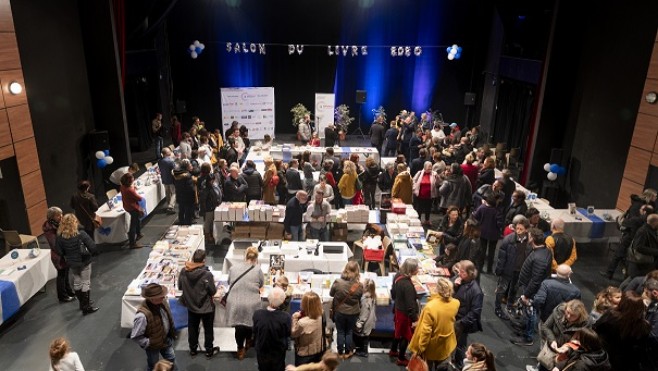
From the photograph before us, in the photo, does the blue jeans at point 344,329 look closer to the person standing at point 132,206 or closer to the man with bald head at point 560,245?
the man with bald head at point 560,245

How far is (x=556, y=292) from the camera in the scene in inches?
189

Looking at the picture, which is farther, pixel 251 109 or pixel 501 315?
pixel 251 109

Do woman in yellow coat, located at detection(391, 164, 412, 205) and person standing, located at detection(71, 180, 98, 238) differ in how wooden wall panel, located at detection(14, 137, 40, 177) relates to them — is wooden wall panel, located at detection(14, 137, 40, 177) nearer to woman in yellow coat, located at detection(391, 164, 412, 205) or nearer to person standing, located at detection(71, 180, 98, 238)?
person standing, located at detection(71, 180, 98, 238)

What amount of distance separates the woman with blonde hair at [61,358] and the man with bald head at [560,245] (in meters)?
5.10

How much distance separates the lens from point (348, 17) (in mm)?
15047

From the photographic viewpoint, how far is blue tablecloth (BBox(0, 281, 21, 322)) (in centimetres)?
548

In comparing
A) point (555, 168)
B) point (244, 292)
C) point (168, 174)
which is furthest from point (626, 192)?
point (168, 174)

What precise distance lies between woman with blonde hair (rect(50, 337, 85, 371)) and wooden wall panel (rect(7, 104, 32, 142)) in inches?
204

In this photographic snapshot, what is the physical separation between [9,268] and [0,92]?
9.85 feet

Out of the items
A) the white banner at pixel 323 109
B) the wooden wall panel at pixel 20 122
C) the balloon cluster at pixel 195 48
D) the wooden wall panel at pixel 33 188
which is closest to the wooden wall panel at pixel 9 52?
the wooden wall panel at pixel 20 122

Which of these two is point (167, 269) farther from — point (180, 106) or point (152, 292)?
point (180, 106)

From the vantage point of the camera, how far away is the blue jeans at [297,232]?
7.36 m

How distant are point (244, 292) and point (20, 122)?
5.43m

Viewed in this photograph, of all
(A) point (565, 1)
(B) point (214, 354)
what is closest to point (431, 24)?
(A) point (565, 1)
